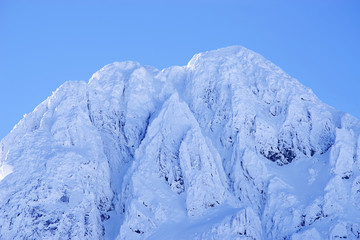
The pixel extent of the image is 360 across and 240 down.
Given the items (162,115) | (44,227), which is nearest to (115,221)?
(44,227)

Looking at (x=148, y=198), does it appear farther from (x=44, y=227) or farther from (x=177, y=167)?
(x=44, y=227)

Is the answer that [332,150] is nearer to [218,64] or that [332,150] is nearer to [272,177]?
[272,177]

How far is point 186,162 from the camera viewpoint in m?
63.9

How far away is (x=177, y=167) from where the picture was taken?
64438 millimetres

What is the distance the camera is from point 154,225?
192 feet

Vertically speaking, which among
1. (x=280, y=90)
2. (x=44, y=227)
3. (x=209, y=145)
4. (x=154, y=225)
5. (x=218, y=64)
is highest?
(x=218, y=64)

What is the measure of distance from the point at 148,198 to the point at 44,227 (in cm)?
1365

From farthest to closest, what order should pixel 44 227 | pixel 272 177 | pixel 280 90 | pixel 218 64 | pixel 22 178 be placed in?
pixel 218 64
pixel 280 90
pixel 272 177
pixel 22 178
pixel 44 227

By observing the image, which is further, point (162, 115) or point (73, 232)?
point (162, 115)

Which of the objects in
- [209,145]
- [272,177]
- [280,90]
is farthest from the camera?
[280,90]

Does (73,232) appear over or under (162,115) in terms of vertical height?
under

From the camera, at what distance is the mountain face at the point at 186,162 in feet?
→ 190

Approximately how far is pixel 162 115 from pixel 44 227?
2440 centimetres

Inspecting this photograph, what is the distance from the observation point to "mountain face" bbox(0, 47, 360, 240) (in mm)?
57812
